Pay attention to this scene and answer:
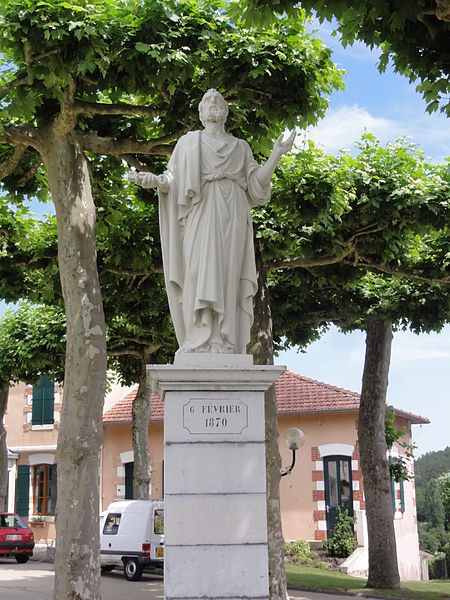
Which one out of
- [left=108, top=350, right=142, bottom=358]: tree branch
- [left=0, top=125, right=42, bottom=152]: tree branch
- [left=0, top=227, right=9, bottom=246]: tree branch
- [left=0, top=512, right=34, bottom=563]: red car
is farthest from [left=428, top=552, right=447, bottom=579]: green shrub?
[left=0, top=125, right=42, bottom=152]: tree branch

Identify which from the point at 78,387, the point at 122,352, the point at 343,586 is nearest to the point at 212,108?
the point at 78,387

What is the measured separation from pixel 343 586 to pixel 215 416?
39.7ft

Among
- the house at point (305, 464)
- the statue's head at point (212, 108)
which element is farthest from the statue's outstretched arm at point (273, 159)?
the house at point (305, 464)

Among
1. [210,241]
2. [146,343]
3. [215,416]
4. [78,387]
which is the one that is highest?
[146,343]

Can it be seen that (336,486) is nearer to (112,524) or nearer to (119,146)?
(112,524)

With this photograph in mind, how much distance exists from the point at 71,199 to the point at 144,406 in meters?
11.4

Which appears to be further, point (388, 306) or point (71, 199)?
point (388, 306)

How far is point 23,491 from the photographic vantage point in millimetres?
31953

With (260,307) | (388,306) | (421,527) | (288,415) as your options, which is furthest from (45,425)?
(421,527)

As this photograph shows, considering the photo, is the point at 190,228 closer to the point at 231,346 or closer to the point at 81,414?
the point at 231,346

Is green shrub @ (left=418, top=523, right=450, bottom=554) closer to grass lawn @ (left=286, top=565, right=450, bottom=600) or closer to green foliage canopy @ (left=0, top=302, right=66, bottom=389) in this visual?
grass lawn @ (left=286, top=565, right=450, bottom=600)

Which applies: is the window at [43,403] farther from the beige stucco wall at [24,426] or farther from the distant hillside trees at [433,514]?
the distant hillside trees at [433,514]

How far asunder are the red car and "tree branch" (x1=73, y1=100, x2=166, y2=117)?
54.1 ft

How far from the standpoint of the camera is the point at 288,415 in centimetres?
2653
